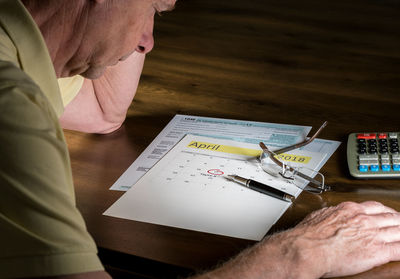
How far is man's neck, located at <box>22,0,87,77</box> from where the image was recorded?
3.69 ft

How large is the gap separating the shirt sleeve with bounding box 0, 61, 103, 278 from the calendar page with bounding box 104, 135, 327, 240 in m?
0.34

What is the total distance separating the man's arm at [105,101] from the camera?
1.51 meters

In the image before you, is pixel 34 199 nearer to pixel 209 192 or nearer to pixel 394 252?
pixel 209 192

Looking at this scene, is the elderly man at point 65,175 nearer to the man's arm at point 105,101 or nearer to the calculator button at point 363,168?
the man's arm at point 105,101

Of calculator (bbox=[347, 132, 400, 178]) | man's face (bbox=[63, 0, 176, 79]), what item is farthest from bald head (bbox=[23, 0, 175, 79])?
calculator (bbox=[347, 132, 400, 178])

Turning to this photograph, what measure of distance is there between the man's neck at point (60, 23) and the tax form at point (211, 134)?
29 centimetres

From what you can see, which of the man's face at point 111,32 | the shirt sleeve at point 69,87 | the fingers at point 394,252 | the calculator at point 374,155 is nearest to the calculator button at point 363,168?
the calculator at point 374,155

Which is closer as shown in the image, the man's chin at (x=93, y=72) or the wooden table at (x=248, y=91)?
the wooden table at (x=248, y=91)

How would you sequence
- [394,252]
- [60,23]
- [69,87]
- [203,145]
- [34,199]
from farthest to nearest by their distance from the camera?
1. [69,87]
2. [203,145]
3. [60,23]
4. [394,252]
5. [34,199]

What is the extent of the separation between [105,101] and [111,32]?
39cm

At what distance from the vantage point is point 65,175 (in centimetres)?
86

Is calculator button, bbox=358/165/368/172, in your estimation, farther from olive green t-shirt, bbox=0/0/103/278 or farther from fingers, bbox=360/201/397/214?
olive green t-shirt, bbox=0/0/103/278

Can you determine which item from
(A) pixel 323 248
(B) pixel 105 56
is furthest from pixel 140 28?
(A) pixel 323 248

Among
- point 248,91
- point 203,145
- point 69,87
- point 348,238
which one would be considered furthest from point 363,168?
point 69,87
